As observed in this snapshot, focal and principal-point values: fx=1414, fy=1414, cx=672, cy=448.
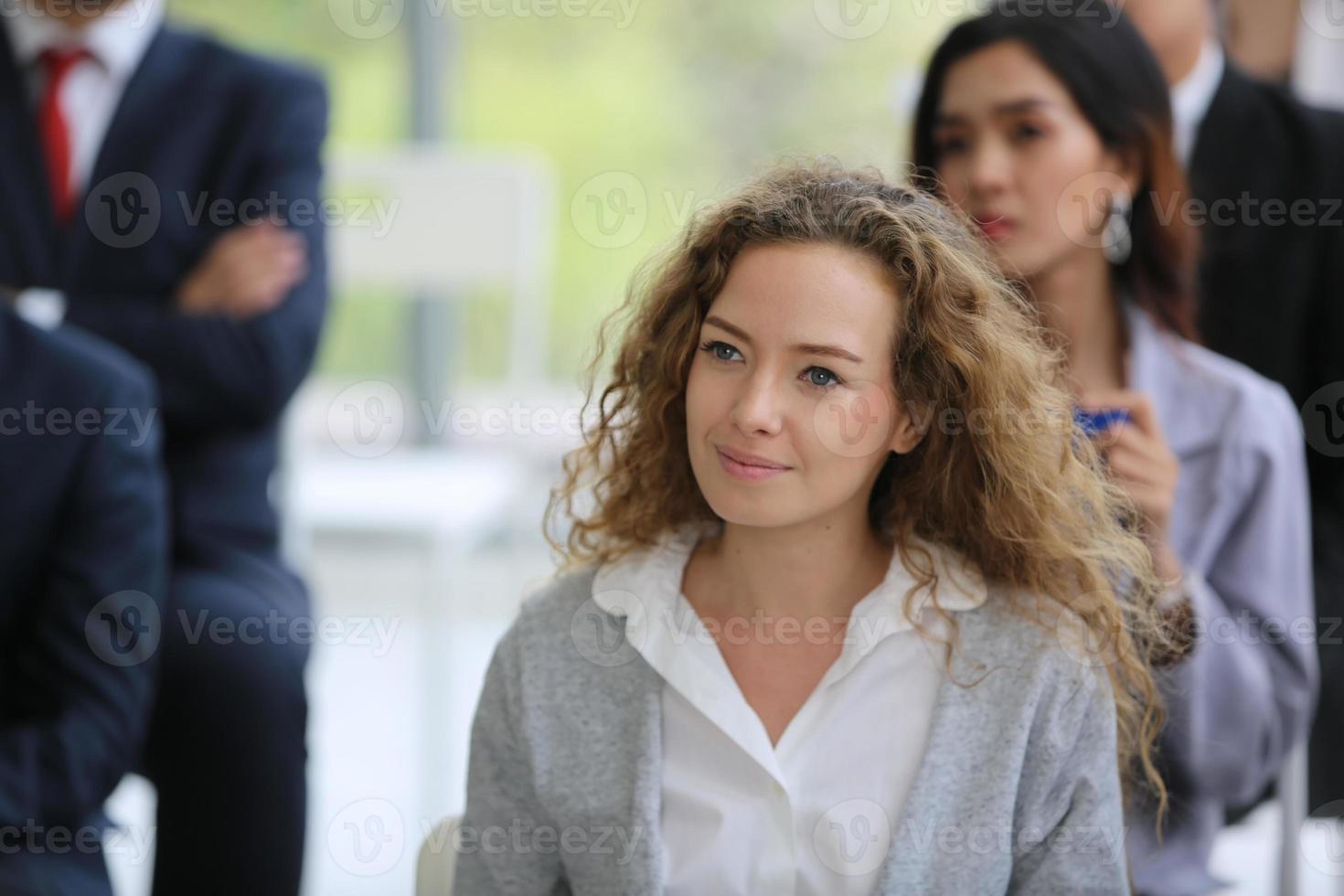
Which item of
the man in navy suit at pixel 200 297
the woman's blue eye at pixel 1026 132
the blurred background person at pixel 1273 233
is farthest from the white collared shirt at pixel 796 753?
the man in navy suit at pixel 200 297

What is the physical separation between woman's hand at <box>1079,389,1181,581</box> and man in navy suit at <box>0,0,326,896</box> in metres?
1.11

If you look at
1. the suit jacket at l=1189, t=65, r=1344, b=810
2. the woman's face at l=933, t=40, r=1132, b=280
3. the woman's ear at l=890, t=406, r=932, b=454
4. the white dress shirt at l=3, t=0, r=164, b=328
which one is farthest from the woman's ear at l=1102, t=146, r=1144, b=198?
the white dress shirt at l=3, t=0, r=164, b=328

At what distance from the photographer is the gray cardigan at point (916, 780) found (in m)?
1.19

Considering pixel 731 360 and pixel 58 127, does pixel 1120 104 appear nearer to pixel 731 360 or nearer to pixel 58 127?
pixel 731 360

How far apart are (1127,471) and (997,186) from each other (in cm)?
36

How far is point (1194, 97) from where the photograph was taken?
6.01 feet

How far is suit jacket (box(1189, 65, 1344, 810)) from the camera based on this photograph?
5.76 feet

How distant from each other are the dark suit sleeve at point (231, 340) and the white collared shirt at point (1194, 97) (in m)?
1.22

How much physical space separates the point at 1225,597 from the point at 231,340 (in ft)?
4.32

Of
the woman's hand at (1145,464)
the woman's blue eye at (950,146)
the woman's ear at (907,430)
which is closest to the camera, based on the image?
the woman's ear at (907,430)

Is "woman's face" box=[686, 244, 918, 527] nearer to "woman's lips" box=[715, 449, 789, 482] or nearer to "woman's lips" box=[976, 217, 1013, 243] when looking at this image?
"woman's lips" box=[715, 449, 789, 482]

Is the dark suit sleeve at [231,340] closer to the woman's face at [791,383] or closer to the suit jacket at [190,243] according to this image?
the suit jacket at [190,243]

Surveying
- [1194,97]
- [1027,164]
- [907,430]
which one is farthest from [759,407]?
[1194,97]

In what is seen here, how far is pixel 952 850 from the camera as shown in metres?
1.19
